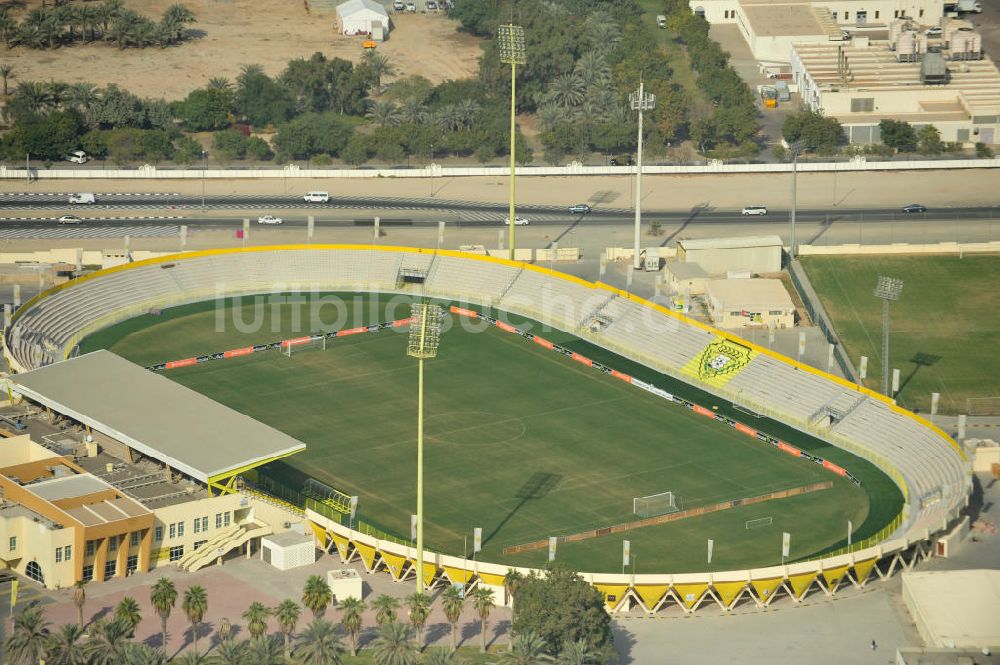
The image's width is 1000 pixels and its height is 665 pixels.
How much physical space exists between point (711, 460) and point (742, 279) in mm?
38434

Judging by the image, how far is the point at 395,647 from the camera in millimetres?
99938

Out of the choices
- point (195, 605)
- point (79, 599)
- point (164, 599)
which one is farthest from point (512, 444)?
point (79, 599)

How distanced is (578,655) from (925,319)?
7276 cm

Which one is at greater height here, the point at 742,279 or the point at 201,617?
the point at 742,279

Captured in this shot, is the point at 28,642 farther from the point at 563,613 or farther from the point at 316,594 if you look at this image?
the point at 563,613

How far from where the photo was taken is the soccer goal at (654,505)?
12231 centimetres

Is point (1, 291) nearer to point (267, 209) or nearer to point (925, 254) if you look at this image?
point (267, 209)

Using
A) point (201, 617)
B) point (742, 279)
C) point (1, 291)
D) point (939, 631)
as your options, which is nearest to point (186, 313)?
point (1, 291)

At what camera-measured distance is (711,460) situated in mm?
131750

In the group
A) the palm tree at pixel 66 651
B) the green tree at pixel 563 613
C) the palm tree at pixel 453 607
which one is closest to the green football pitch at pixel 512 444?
the palm tree at pixel 453 607

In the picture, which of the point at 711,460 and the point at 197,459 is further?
the point at 711,460

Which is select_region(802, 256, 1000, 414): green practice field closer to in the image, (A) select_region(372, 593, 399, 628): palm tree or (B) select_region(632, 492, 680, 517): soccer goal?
(B) select_region(632, 492, 680, 517): soccer goal

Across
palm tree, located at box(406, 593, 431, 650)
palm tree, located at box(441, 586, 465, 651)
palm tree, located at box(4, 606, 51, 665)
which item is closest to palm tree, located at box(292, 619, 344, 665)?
palm tree, located at box(406, 593, 431, 650)

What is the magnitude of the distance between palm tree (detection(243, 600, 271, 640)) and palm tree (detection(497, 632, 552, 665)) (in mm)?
12769
